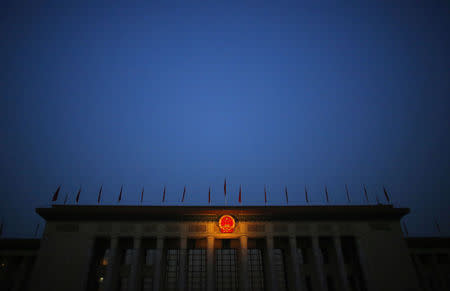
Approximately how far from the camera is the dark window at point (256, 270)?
37500 mm

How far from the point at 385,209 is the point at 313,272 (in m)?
12.8

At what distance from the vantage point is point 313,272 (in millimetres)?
33500

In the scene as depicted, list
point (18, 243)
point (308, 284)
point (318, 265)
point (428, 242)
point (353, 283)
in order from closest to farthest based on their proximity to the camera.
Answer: point (318, 265) → point (353, 283) → point (18, 243) → point (428, 242) → point (308, 284)

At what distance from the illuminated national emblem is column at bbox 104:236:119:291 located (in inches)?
531

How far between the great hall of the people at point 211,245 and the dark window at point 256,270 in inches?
84.8

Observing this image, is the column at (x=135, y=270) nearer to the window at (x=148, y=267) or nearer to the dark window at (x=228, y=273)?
the window at (x=148, y=267)

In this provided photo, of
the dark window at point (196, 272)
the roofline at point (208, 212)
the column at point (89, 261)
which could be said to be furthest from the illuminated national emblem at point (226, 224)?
the column at point (89, 261)

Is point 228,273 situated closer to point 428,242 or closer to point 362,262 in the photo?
point 362,262

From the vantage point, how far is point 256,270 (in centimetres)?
3825

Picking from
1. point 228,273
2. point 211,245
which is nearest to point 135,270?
point 211,245

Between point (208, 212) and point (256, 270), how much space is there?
13.9 m

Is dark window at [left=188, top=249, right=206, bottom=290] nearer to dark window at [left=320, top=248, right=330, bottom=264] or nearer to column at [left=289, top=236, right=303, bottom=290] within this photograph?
column at [left=289, top=236, right=303, bottom=290]

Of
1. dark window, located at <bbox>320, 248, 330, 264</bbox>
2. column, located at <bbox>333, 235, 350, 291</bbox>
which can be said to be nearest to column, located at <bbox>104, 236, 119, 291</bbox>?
column, located at <bbox>333, 235, 350, 291</bbox>

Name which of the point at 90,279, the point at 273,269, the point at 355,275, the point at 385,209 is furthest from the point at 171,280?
the point at 385,209
